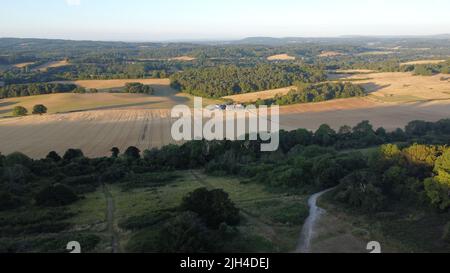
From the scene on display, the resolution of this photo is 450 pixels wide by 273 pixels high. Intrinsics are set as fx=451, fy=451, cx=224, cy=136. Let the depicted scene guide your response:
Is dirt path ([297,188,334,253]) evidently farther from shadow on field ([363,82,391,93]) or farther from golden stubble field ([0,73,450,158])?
shadow on field ([363,82,391,93])

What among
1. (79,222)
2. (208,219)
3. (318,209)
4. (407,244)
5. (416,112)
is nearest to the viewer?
(407,244)

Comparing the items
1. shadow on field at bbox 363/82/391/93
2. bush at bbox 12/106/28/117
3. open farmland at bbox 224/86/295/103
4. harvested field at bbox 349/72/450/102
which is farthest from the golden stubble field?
open farmland at bbox 224/86/295/103

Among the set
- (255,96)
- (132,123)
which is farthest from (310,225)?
(255,96)

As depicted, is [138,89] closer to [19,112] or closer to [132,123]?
[19,112]

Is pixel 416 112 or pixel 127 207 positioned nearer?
pixel 127 207

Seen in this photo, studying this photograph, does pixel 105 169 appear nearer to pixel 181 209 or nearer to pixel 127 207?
pixel 127 207
